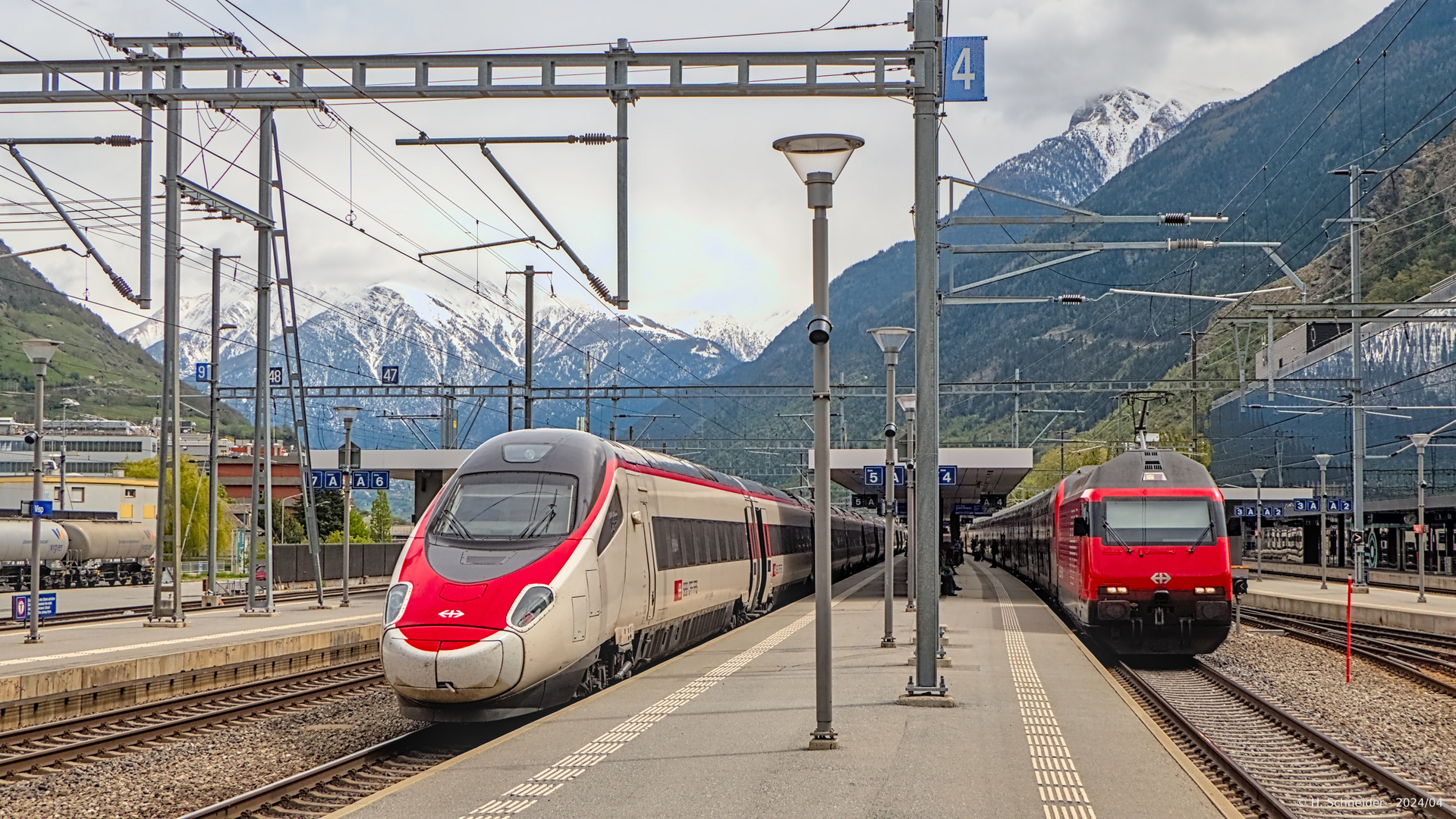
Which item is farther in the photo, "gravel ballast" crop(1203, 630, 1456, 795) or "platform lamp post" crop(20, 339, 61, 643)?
"platform lamp post" crop(20, 339, 61, 643)

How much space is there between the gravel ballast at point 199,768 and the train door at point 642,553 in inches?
133

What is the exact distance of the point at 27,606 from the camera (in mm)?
25438

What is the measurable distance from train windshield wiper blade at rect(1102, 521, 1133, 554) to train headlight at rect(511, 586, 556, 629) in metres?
10.8

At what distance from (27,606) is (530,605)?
1576 cm

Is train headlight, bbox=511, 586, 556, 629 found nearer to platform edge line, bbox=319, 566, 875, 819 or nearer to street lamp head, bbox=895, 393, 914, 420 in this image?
platform edge line, bbox=319, 566, 875, 819

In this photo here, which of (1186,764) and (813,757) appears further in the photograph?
(1186,764)

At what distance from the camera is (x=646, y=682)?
57.0ft

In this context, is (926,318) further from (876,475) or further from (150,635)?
(876,475)

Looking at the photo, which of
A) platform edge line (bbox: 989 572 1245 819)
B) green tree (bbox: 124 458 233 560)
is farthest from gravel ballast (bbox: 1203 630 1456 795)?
green tree (bbox: 124 458 233 560)

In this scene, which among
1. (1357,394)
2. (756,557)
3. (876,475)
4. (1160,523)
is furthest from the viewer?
(1357,394)

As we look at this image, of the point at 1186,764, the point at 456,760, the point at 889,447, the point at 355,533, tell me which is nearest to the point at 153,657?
the point at 456,760

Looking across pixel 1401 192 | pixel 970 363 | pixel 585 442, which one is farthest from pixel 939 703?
pixel 970 363

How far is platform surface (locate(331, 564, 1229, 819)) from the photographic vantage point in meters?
9.81

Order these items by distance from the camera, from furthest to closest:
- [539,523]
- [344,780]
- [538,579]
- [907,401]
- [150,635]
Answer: [907,401] < [150,635] < [539,523] < [538,579] < [344,780]
